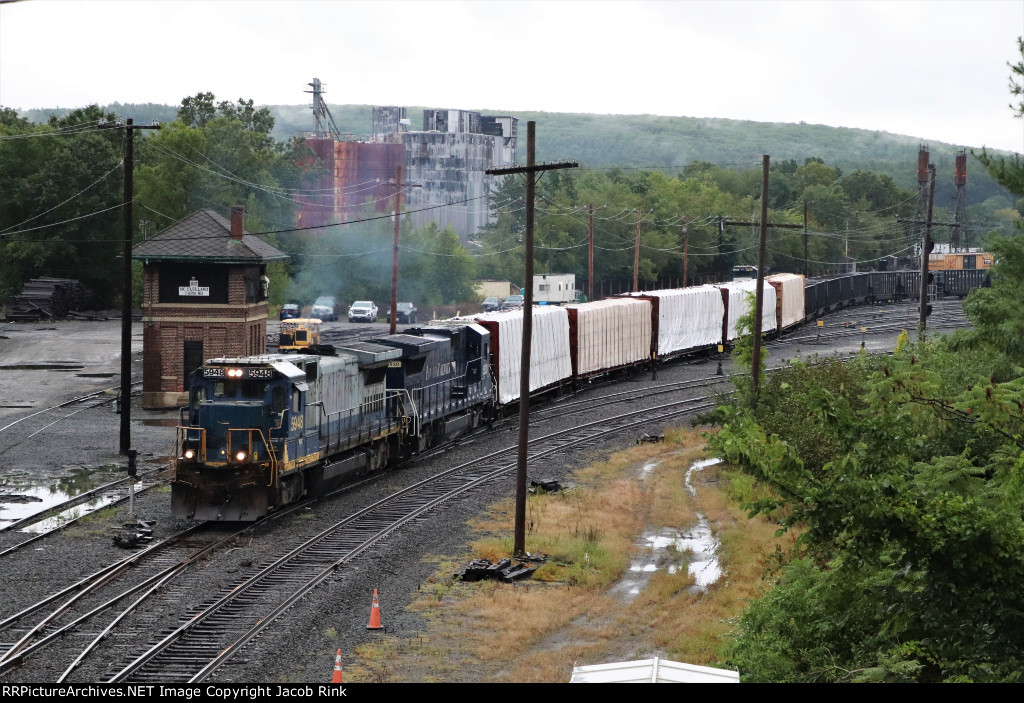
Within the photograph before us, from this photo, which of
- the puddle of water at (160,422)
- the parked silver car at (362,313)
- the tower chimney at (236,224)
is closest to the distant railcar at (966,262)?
the parked silver car at (362,313)

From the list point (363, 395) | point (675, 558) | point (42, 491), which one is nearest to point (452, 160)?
point (363, 395)

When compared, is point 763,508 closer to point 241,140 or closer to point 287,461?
point 287,461

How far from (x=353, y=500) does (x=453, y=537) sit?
4.30 meters

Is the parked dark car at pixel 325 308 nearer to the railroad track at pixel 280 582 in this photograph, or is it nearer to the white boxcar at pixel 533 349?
the white boxcar at pixel 533 349

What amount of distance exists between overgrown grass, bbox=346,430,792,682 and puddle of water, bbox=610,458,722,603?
204mm

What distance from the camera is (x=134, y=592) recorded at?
794 inches

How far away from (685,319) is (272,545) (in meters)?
37.1

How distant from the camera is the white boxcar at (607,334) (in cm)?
4681

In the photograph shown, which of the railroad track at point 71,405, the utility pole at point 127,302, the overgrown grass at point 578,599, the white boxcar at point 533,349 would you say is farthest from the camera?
the white boxcar at point 533,349

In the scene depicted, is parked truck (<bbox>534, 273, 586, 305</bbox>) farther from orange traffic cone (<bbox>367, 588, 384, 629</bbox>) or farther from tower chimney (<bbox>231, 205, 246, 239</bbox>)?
Answer: orange traffic cone (<bbox>367, 588, 384, 629</bbox>)

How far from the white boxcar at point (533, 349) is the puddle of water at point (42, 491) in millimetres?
13168

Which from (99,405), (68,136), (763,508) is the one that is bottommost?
(99,405)

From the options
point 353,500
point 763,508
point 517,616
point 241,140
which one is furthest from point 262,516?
point 241,140

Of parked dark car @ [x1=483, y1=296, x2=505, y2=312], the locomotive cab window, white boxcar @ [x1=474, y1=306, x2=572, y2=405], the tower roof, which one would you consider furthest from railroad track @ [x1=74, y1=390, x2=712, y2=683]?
parked dark car @ [x1=483, y1=296, x2=505, y2=312]
